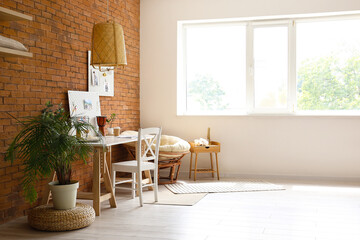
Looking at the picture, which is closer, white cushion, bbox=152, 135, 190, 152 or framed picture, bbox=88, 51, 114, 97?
framed picture, bbox=88, 51, 114, 97

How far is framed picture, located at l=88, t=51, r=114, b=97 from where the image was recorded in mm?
5316

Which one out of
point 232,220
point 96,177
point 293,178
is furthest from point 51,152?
point 293,178

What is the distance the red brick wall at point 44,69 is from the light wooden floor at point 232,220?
50 cm

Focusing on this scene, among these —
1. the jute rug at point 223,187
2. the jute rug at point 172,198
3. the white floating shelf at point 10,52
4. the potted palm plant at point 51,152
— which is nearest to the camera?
the white floating shelf at point 10,52

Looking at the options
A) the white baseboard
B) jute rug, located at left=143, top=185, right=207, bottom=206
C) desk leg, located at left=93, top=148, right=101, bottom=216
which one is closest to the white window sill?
the white baseboard

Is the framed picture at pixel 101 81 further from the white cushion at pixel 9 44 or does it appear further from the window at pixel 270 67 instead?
the white cushion at pixel 9 44

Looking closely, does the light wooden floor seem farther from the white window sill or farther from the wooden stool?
the white window sill

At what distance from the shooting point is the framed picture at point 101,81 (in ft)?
17.4

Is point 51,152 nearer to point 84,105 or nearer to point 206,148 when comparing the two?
point 84,105

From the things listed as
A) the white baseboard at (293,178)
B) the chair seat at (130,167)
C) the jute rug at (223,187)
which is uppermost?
the chair seat at (130,167)

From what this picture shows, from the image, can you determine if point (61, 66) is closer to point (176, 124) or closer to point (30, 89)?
point (30, 89)

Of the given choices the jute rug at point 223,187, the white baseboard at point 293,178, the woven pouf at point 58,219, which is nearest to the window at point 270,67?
the white baseboard at point 293,178

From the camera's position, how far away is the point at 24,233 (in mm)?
3602

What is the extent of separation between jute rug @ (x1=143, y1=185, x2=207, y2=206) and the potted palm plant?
122 cm
